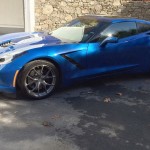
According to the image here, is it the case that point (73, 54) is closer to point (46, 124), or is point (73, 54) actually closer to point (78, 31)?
point (78, 31)

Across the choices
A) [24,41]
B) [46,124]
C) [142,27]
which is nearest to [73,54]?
[24,41]

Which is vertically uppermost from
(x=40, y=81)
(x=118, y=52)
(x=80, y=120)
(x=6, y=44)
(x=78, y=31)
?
(x=78, y=31)

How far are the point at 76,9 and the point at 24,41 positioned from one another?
21.5 feet

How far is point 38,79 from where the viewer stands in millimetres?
5555

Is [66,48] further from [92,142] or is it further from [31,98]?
[92,142]

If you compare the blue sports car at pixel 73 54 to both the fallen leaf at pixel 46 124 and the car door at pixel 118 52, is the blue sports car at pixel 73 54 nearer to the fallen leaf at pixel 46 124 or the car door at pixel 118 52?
the car door at pixel 118 52

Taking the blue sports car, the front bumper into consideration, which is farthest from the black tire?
the front bumper

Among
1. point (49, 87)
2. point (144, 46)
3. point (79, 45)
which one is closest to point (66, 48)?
point (79, 45)

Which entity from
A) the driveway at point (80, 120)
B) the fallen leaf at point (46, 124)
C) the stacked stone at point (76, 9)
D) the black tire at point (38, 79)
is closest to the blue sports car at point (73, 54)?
the black tire at point (38, 79)

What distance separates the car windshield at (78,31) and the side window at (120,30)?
0.69 ft

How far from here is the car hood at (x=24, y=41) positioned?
5551mm

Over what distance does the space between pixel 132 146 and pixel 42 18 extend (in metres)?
8.81

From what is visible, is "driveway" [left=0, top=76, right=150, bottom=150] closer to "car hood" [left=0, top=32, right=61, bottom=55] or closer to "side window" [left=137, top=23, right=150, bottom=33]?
"car hood" [left=0, top=32, right=61, bottom=55]

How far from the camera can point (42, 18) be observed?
479 inches
